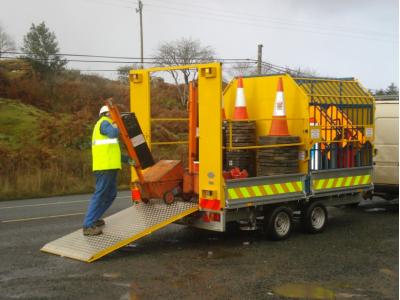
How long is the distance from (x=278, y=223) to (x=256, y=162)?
1050mm

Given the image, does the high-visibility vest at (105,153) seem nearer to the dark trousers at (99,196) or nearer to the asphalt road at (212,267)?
the dark trousers at (99,196)

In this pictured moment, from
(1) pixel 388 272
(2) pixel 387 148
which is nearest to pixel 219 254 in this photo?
(1) pixel 388 272

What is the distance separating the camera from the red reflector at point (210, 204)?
299 inches

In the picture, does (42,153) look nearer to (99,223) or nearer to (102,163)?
(99,223)

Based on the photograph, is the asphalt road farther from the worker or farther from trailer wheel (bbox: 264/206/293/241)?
the worker

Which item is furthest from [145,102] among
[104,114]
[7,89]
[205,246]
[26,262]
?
[7,89]

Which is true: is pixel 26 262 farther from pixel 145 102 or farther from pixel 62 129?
pixel 62 129

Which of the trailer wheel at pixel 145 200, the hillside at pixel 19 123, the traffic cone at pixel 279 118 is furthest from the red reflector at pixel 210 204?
the hillside at pixel 19 123

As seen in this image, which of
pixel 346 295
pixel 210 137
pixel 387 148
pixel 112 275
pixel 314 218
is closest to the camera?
pixel 346 295

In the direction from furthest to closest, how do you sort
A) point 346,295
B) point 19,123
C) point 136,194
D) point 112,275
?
1. point 19,123
2. point 136,194
3. point 112,275
4. point 346,295

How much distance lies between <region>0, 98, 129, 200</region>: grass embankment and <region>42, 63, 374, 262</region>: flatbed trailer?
9.49m

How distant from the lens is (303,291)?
5902 mm

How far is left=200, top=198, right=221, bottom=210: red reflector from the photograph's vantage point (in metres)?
7.59

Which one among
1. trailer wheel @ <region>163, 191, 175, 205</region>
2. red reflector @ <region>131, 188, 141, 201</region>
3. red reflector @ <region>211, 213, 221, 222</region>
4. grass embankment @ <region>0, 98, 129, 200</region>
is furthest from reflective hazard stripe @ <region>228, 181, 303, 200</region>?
grass embankment @ <region>0, 98, 129, 200</region>
